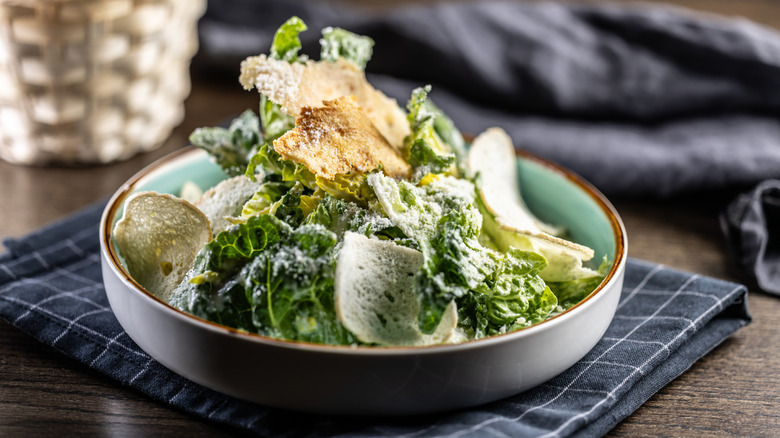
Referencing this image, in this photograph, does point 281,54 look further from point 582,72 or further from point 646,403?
point 582,72

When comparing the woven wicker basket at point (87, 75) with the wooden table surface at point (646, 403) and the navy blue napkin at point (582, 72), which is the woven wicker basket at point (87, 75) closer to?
the wooden table surface at point (646, 403)

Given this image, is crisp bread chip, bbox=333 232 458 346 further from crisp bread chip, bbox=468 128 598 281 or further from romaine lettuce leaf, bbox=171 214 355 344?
crisp bread chip, bbox=468 128 598 281

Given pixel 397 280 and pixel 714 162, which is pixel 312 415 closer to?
pixel 397 280

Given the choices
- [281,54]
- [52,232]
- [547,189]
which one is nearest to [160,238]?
[281,54]

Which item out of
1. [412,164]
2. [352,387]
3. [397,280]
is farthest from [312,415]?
[412,164]

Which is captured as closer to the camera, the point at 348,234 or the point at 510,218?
the point at 348,234

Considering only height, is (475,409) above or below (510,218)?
below
